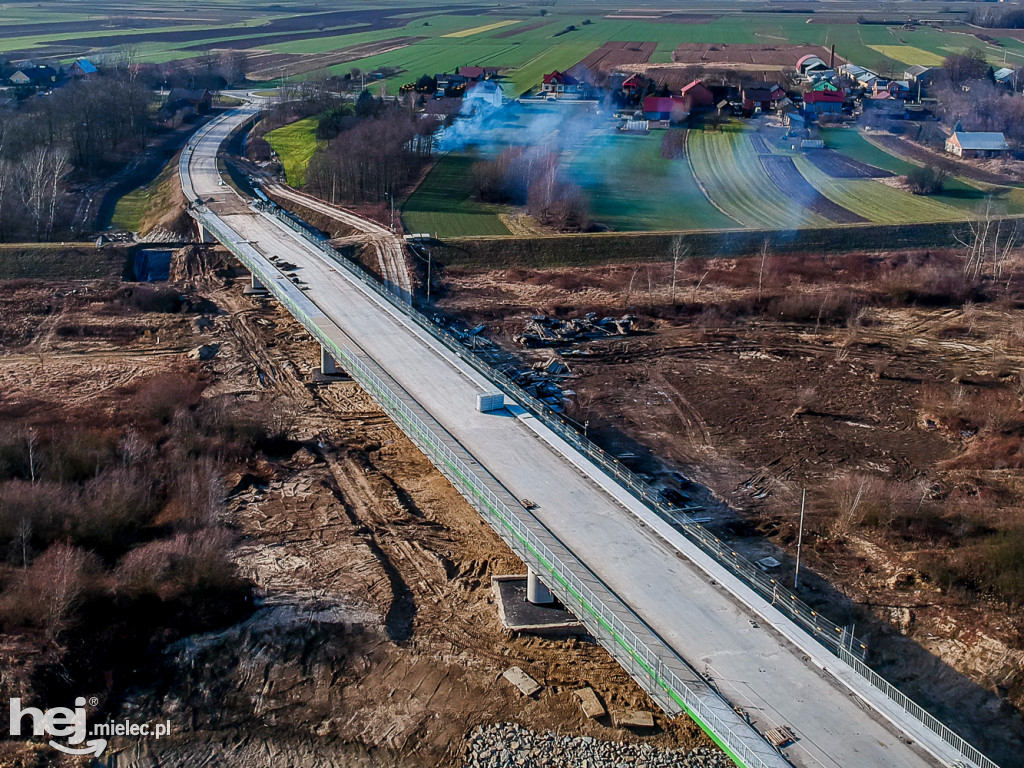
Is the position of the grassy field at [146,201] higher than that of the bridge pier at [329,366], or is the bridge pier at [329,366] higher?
the grassy field at [146,201]

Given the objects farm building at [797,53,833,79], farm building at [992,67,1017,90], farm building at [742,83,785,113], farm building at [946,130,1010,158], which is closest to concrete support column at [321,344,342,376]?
farm building at [742,83,785,113]

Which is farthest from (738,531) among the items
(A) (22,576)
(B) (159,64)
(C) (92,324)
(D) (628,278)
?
(B) (159,64)

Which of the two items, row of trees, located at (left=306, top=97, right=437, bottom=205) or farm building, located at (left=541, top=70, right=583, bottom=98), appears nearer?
row of trees, located at (left=306, top=97, right=437, bottom=205)

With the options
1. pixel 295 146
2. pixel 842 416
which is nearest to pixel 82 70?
pixel 295 146

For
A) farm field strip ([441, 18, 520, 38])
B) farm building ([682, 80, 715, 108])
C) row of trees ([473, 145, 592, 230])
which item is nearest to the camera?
row of trees ([473, 145, 592, 230])

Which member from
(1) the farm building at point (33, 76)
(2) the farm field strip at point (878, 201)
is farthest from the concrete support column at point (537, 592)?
(1) the farm building at point (33, 76)

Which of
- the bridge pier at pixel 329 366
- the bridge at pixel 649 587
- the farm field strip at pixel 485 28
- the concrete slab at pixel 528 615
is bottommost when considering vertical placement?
the concrete slab at pixel 528 615

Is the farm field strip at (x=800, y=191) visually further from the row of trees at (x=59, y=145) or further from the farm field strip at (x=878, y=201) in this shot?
the row of trees at (x=59, y=145)

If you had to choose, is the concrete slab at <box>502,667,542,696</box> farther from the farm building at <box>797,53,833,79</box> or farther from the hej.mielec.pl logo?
the farm building at <box>797,53,833,79</box>
